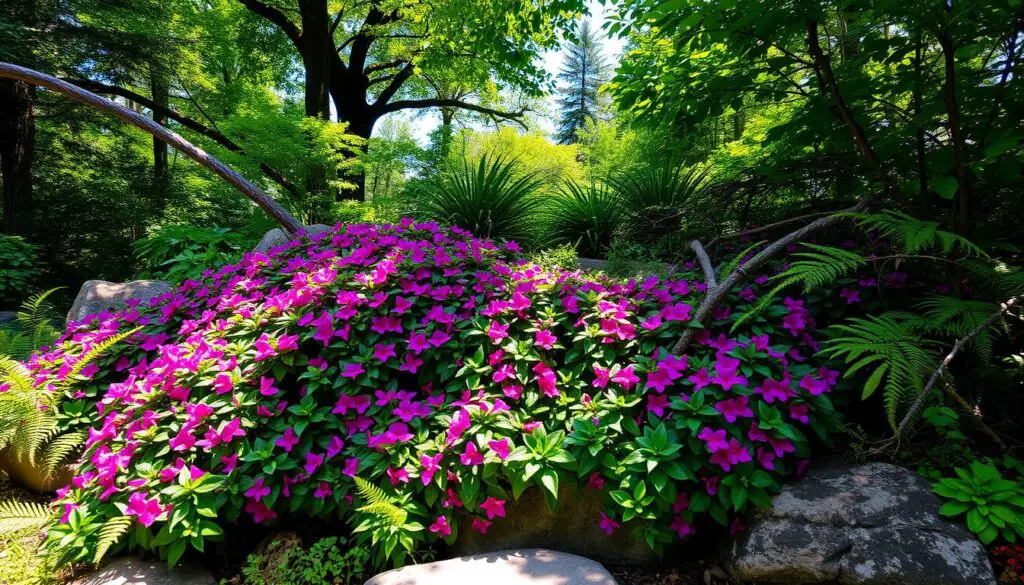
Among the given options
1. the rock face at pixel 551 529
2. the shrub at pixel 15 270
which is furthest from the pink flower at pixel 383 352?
the shrub at pixel 15 270

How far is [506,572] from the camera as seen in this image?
1673 mm

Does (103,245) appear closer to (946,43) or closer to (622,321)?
(622,321)

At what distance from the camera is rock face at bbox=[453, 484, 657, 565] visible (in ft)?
6.25

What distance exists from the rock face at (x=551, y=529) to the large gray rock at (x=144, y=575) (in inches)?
39.4

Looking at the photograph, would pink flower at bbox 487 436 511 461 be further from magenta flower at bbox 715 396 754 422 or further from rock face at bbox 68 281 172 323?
rock face at bbox 68 281 172 323

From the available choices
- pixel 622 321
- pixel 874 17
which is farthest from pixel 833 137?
pixel 622 321

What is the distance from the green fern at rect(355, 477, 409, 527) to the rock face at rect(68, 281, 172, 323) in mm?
3393

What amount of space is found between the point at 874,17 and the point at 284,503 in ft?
10.3

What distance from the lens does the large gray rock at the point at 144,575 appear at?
177 centimetres

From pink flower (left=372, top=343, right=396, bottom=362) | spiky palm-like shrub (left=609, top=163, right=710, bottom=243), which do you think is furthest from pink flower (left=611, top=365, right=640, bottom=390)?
spiky palm-like shrub (left=609, top=163, right=710, bottom=243)

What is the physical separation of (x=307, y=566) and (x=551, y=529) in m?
0.94

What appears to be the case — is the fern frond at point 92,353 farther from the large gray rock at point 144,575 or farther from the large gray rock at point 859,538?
the large gray rock at point 859,538

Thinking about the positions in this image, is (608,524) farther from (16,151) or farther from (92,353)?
(16,151)

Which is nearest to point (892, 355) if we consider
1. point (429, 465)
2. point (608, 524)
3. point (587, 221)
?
point (608, 524)
